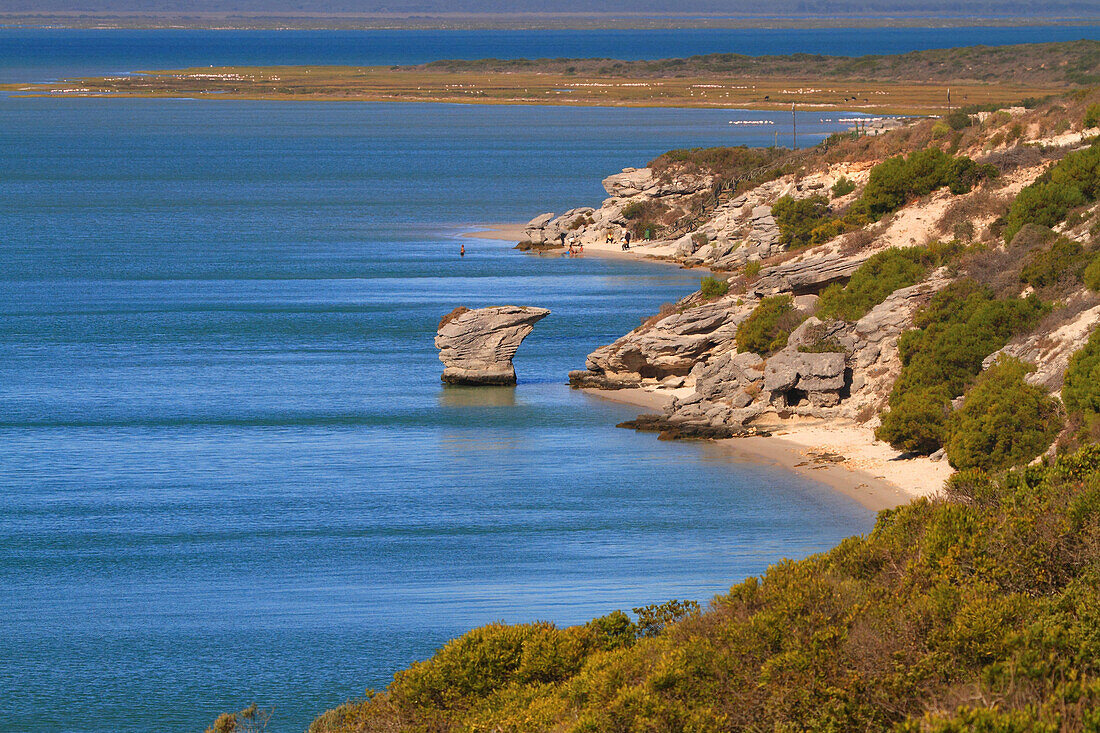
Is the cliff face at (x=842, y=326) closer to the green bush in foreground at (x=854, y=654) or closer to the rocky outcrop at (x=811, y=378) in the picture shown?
the rocky outcrop at (x=811, y=378)

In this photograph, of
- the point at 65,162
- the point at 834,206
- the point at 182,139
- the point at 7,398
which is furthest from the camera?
the point at 182,139

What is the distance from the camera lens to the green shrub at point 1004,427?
41.1m

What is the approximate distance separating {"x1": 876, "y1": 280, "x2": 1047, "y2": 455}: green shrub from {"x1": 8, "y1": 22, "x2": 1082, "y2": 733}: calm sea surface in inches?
166

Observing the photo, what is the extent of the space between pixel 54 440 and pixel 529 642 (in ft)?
119

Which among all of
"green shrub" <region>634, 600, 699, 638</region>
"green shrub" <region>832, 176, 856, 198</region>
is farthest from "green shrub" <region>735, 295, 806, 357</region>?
"green shrub" <region>634, 600, 699, 638</region>

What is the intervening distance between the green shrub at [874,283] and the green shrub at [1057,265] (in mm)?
5582

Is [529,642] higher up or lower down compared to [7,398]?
higher up

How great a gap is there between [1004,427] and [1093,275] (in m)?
9.38

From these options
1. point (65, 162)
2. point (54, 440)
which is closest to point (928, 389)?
point (54, 440)

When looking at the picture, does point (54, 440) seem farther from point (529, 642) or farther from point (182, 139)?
point (182, 139)

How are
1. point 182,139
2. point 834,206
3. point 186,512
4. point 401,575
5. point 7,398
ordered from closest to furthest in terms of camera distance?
point 401,575 → point 186,512 → point 7,398 → point 834,206 → point 182,139

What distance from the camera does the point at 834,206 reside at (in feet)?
258

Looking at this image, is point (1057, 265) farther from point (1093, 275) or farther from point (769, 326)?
point (769, 326)

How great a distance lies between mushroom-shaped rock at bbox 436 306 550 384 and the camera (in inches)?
2362
